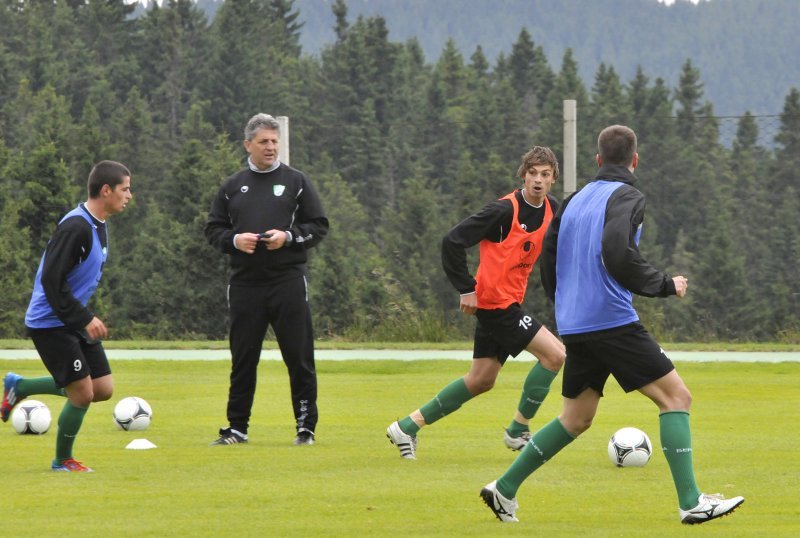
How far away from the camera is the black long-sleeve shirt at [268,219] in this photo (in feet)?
35.1

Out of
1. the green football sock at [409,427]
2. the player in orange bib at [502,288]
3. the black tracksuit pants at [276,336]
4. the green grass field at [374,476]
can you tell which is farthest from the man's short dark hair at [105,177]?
the green football sock at [409,427]

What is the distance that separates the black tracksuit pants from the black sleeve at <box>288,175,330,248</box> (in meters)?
0.34

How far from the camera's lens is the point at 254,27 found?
4444 inches

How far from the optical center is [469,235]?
32.1ft

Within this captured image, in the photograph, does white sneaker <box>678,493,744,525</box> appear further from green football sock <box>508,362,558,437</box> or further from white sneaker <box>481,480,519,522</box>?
green football sock <box>508,362,558,437</box>

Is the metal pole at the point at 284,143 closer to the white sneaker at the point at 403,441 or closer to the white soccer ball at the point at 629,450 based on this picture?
the white sneaker at the point at 403,441

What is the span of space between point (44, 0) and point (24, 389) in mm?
108745

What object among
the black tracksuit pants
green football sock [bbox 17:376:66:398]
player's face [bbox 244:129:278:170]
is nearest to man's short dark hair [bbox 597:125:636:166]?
player's face [bbox 244:129:278:170]

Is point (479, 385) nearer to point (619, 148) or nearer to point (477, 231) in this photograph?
point (477, 231)

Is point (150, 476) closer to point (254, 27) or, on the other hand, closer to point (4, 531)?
point (4, 531)

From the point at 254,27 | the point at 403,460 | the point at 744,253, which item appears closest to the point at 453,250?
the point at 403,460

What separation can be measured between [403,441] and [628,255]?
345 centimetres

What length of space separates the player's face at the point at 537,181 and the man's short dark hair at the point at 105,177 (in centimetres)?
267

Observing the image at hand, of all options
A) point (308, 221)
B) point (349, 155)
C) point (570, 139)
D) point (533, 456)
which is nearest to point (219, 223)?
point (308, 221)
